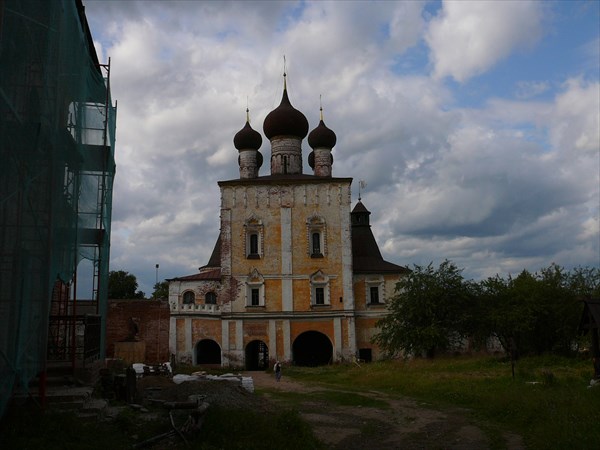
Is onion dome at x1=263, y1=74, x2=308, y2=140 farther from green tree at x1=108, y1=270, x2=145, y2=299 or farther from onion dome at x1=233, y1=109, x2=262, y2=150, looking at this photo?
green tree at x1=108, y1=270, x2=145, y2=299

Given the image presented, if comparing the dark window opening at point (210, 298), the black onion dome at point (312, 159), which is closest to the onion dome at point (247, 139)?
the black onion dome at point (312, 159)

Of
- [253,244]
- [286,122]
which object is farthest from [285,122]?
[253,244]

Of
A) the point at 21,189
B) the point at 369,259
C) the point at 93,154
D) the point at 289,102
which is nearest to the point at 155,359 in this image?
the point at 369,259

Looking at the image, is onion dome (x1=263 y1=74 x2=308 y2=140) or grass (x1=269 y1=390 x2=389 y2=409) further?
onion dome (x1=263 y1=74 x2=308 y2=140)

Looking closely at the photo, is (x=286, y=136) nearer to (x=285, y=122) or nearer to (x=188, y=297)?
(x=285, y=122)

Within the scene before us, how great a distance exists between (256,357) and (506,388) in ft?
64.4

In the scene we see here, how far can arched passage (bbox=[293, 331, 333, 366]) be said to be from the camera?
3453 cm

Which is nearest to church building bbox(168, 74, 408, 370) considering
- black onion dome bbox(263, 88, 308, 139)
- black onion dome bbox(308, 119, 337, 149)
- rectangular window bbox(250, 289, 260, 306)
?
rectangular window bbox(250, 289, 260, 306)

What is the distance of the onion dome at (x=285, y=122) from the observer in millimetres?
37656

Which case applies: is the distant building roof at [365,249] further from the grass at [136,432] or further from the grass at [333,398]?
the grass at [136,432]

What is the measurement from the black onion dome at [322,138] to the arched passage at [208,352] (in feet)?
44.0

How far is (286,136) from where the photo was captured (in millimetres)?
37938

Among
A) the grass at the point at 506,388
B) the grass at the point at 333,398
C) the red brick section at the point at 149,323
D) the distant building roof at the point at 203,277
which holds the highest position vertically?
the distant building roof at the point at 203,277

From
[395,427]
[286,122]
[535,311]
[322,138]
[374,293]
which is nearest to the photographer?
[395,427]
